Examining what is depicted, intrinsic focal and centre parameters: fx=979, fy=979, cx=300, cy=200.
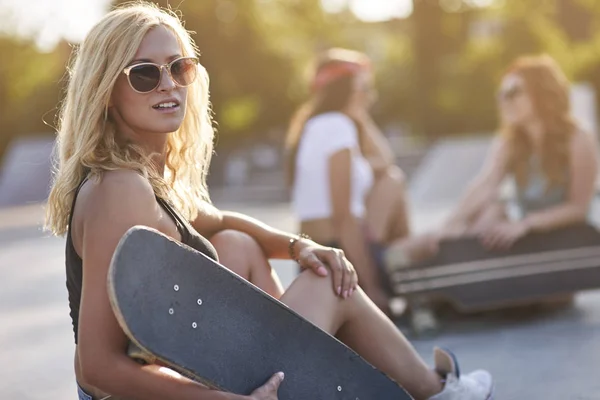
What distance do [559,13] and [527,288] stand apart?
3673 cm

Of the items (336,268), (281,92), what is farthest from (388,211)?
(281,92)

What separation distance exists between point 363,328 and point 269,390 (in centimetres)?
56

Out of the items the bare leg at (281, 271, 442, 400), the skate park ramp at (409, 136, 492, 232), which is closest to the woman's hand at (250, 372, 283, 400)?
the bare leg at (281, 271, 442, 400)

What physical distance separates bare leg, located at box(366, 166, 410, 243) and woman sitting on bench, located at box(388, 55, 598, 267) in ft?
0.89

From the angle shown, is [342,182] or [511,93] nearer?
[342,182]

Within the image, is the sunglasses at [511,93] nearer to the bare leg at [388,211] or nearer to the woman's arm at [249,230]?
the bare leg at [388,211]

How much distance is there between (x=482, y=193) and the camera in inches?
244

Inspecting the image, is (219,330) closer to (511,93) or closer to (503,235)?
(503,235)

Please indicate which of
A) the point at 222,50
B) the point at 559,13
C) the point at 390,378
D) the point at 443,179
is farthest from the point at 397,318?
the point at 559,13

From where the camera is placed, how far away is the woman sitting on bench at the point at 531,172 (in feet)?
18.9

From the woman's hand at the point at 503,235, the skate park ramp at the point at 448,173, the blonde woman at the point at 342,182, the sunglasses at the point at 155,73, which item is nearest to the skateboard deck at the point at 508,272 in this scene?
the woman's hand at the point at 503,235

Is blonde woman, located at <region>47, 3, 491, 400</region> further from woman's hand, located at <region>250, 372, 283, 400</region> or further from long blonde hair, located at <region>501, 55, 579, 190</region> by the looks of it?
long blonde hair, located at <region>501, 55, 579, 190</region>

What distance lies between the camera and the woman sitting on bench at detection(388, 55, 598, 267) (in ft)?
18.9

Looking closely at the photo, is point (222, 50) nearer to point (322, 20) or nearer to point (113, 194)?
point (322, 20)
